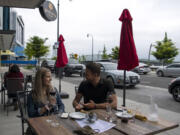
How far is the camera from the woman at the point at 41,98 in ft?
8.79

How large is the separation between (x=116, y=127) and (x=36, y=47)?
1444 inches

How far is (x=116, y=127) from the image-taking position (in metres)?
2.02

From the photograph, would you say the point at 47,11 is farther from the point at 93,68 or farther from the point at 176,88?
the point at 176,88

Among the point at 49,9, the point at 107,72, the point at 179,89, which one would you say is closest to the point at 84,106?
the point at 49,9

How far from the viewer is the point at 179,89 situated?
7.10 m

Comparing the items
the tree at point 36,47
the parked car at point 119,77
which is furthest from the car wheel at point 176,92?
the tree at point 36,47

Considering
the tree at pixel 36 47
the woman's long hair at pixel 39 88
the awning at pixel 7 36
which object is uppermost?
the tree at pixel 36 47

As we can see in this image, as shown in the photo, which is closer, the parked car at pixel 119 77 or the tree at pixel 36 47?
the parked car at pixel 119 77

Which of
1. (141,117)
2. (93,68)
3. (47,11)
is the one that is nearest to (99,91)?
(93,68)

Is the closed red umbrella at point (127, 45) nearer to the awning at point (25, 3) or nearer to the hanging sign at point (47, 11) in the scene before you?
the awning at point (25, 3)

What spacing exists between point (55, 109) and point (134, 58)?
5.89ft

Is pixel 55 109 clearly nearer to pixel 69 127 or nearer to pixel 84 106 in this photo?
pixel 84 106

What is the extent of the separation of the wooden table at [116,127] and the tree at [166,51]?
32751 millimetres

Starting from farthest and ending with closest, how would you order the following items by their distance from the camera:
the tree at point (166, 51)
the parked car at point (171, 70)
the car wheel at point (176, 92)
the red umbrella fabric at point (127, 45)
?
the tree at point (166, 51) → the parked car at point (171, 70) → the car wheel at point (176, 92) → the red umbrella fabric at point (127, 45)
